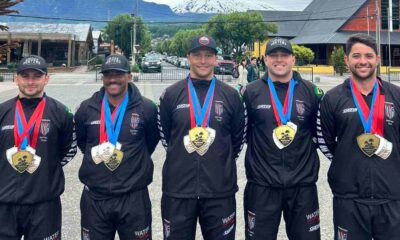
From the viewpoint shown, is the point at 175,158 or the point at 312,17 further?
the point at 312,17

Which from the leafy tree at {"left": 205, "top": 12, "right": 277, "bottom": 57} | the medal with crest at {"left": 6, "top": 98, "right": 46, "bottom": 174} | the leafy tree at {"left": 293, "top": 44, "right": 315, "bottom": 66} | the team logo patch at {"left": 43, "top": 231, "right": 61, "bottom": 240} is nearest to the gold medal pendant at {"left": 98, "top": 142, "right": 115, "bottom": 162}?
Answer: the medal with crest at {"left": 6, "top": 98, "right": 46, "bottom": 174}

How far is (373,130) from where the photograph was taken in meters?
3.58

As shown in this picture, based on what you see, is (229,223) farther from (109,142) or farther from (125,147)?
(109,142)

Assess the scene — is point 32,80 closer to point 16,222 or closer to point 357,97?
point 16,222

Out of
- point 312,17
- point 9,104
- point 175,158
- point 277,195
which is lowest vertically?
point 277,195

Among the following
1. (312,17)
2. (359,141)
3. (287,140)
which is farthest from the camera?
(312,17)

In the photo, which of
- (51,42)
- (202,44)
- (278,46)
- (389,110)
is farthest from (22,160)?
(51,42)

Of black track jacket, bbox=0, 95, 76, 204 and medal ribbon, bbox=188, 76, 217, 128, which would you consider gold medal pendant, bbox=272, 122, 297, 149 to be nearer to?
medal ribbon, bbox=188, 76, 217, 128

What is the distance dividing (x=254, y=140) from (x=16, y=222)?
2.20 metres

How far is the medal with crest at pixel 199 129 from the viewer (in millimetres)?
3779

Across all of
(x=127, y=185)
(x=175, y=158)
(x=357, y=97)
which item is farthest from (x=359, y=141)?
(x=127, y=185)

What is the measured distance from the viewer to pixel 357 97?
365cm

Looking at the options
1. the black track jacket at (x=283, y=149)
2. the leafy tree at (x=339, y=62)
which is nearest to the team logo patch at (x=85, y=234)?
the black track jacket at (x=283, y=149)

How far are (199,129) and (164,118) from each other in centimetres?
41
